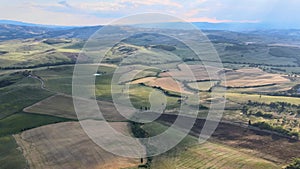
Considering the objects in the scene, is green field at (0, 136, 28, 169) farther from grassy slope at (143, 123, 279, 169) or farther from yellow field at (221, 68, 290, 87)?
yellow field at (221, 68, 290, 87)

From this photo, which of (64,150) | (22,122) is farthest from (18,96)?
(64,150)

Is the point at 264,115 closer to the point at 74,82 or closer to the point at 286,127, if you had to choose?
the point at 286,127

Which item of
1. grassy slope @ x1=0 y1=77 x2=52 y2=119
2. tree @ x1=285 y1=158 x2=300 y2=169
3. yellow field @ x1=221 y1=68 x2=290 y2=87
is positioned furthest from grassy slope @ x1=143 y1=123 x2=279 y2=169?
yellow field @ x1=221 y1=68 x2=290 y2=87

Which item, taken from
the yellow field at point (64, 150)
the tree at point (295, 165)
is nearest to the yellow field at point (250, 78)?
the yellow field at point (64, 150)

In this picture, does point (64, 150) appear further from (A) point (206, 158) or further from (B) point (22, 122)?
(A) point (206, 158)

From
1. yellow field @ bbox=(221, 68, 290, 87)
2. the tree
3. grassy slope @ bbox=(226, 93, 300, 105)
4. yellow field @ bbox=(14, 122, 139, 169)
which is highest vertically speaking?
yellow field @ bbox=(221, 68, 290, 87)

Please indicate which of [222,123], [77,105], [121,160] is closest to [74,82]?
[77,105]

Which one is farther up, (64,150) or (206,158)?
(206,158)

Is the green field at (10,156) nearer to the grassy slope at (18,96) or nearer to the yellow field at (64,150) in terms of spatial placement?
the yellow field at (64,150)

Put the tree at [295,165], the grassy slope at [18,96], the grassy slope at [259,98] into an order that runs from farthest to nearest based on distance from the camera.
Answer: the grassy slope at [259,98] → the grassy slope at [18,96] → the tree at [295,165]

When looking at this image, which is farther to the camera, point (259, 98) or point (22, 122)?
point (259, 98)

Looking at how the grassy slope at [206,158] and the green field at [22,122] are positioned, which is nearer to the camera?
the grassy slope at [206,158]
